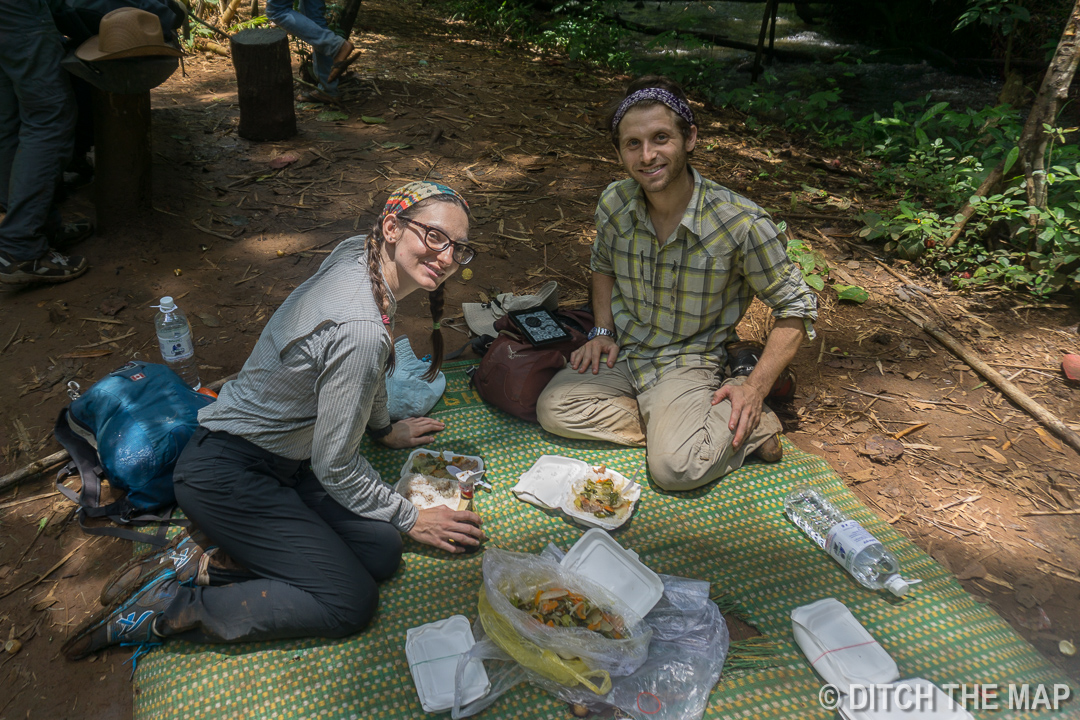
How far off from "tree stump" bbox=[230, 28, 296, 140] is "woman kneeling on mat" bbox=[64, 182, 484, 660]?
4533 millimetres

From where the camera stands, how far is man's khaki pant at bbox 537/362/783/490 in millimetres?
3281

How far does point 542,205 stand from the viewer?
6043 millimetres

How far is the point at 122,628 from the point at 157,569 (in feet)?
0.79

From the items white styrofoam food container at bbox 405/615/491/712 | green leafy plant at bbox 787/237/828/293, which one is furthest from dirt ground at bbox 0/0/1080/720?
white styrofoam food container at bbox 405/615/491/712

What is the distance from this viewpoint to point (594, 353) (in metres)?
3.79

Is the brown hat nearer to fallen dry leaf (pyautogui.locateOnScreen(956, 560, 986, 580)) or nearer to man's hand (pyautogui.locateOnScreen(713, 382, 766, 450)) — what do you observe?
man's hand (pyautogui.locateOnScreen(713, 382, 766, 450))

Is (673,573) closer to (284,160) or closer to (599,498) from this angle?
(599,498)

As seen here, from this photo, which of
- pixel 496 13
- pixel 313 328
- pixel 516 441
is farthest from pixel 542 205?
pixel 496 13

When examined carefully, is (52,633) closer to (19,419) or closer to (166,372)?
(166,372)

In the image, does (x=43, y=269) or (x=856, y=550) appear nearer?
(x=856, y=550)

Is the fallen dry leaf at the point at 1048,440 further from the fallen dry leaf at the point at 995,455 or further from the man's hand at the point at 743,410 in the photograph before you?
the man's hand at the point at 743,410

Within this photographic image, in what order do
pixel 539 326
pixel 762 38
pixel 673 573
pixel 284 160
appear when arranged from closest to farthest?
pixel 673 573 → pixel 539 326 → pixel 284 160 → pixel 762 38

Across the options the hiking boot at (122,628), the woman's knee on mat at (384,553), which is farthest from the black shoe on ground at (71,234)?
the woman's knee on mat at (384,553)

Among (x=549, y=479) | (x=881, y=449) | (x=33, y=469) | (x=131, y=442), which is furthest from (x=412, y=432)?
(x=881, y=449)
